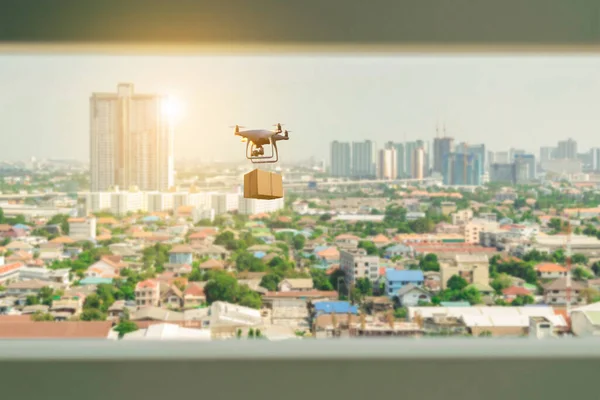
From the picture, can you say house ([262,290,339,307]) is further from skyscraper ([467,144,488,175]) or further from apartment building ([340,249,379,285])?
skyscraper ([467,144,488,175])

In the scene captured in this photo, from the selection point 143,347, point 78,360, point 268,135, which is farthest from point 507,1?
point 78,360

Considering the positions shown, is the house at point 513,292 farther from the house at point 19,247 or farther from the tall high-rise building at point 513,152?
the house at point 19,247

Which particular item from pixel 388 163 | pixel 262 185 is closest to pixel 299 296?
pixel 388 163

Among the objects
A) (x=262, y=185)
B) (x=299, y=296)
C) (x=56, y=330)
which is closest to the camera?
(x=262, y=185)

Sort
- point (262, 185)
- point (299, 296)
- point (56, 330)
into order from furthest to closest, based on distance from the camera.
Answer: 1. point (299, 296)
2. point (56, 330)
3. point (262, 185)

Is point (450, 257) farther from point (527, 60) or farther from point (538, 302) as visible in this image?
point (527, 60)

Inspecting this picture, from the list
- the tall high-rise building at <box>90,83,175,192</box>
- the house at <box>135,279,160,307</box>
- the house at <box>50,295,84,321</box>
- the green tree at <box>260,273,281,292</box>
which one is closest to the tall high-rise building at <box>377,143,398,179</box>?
the green tree at <box>260,273,281,292</box>

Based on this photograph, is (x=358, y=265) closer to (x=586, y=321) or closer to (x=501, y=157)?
(x=501, y=157)
